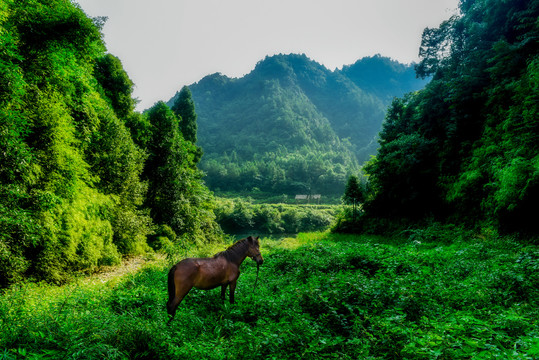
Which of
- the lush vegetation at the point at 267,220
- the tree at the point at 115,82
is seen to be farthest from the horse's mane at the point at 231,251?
the lush vegetation at the point at 267,220

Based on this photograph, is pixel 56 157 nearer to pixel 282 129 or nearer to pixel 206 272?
pixel 206 272

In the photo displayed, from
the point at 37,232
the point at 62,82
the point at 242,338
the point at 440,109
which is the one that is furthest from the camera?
the point at 440,109

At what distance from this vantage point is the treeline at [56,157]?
675 cm

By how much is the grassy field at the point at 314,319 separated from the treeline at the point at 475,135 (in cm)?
466

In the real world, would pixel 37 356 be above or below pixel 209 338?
above

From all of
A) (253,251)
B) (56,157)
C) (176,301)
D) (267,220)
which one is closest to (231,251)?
(253,251)

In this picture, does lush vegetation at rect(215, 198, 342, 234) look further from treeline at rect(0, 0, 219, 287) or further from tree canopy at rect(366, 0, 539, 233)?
treeline at rect(0, 0, 219, 287)

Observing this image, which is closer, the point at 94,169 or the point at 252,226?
the point at 94,169

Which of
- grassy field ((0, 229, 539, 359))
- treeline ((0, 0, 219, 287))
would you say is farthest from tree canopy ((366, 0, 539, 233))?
treeline ((0, 0, 219, 287))

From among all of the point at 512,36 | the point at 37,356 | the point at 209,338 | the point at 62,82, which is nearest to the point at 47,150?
the point at 62,82

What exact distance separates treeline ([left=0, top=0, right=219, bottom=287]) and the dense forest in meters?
67.8

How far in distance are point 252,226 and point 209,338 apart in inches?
1723

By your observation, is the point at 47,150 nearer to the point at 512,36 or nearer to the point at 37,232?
the point at 37,232

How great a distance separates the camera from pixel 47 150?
8.27m
